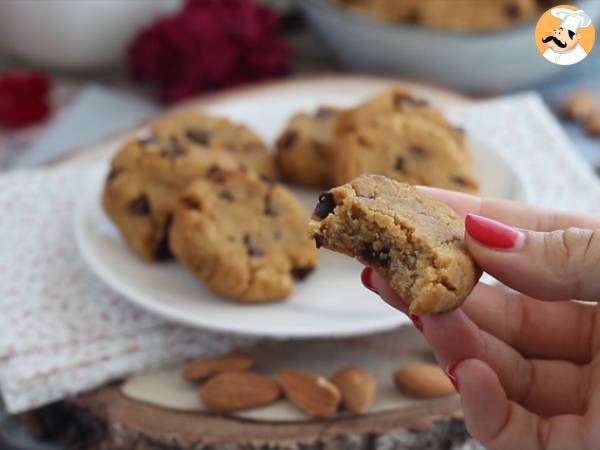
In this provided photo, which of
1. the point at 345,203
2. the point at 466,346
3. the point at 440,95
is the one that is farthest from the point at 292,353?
the point at 440,95

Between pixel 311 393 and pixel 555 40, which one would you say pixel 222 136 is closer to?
pixel 311 393

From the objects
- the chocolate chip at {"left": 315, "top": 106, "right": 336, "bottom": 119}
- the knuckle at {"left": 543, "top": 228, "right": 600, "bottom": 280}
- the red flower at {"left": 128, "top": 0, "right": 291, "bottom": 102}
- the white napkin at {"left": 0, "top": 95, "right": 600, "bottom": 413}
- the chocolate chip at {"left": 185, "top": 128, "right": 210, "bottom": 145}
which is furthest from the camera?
the red flower at {"left": 128, "top": 0, "right": 291, "bottom": 102}

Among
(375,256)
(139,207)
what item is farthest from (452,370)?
(139,207)

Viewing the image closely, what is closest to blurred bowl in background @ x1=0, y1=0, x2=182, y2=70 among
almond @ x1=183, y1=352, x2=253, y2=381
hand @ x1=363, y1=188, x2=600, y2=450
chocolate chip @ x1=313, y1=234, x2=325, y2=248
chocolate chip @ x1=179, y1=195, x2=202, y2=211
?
chocolate chip @ x1=179, y1=195, x2=202, y2=211

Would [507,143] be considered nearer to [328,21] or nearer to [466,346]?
[328,21]

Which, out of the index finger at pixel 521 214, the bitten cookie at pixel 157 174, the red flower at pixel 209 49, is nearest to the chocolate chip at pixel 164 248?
the bitten cookie at pixel 157 174

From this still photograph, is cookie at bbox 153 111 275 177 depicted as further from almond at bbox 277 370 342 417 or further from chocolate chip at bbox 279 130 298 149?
almond at bbox 277 370 342 417
